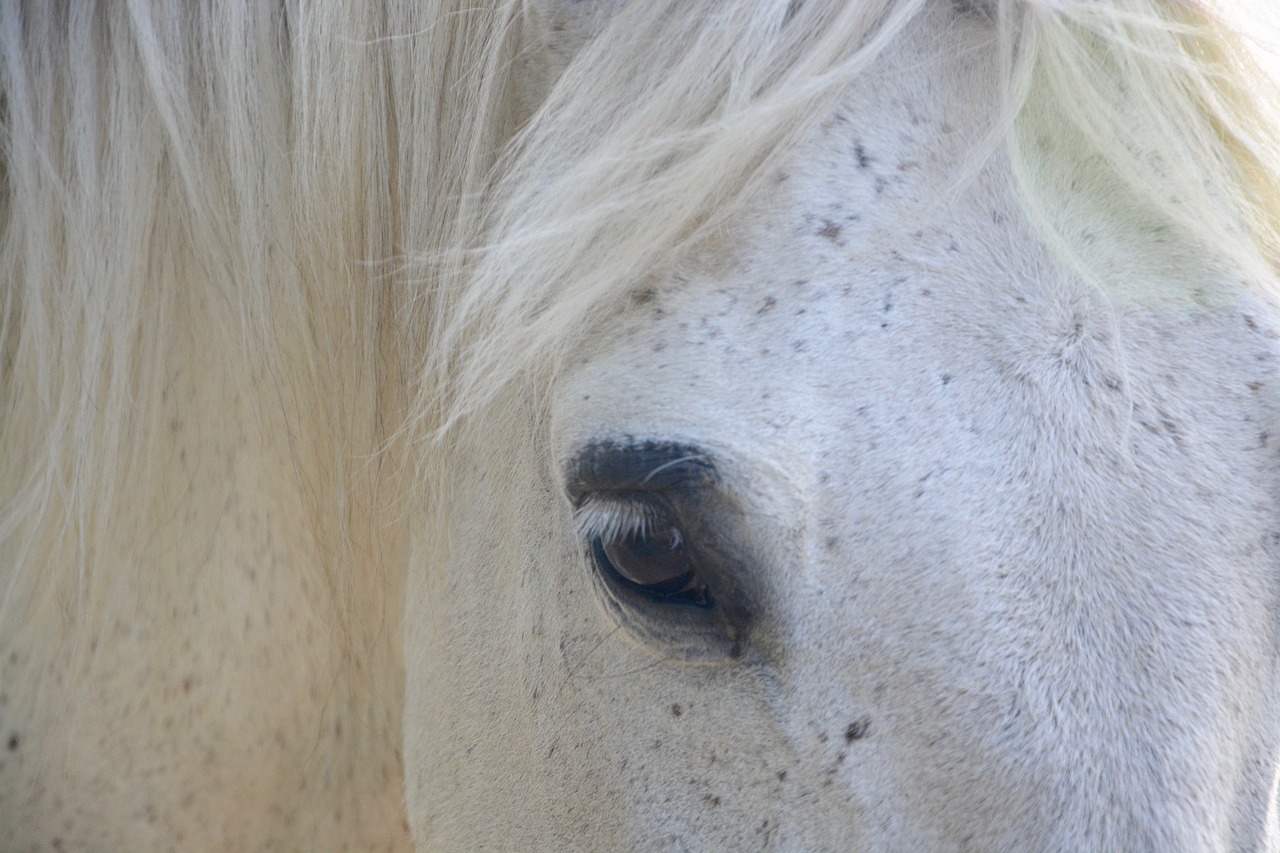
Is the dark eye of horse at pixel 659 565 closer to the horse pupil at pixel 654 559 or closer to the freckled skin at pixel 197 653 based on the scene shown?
the horse pupil at pixel 654 559

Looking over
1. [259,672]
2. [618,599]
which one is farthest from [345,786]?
[618,599]

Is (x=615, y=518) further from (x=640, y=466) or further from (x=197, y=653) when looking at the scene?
(x=197, y=653)

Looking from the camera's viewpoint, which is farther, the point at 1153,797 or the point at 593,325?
the point at 593,325

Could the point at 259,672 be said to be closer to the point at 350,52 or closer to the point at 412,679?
the point at 412,679

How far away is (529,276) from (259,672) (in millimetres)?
566

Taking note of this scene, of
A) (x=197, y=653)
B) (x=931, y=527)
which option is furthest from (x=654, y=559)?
(x=197, y=653)

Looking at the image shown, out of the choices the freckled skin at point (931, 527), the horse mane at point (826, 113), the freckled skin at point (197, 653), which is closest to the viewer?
the freckled skin at point (931, 527)

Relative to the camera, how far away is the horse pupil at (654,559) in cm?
70

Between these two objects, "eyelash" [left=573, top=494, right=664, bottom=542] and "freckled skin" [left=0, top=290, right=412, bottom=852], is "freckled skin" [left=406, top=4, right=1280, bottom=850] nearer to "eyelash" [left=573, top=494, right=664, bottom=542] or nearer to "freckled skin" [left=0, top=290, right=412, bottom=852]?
"eyelash" [left=573, top=494, right=664, bottom=542]

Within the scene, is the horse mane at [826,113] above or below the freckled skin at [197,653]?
above

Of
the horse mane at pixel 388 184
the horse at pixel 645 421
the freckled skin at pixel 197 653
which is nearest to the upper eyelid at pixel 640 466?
the horse at pixel 645 421

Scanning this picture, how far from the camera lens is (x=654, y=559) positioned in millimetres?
708

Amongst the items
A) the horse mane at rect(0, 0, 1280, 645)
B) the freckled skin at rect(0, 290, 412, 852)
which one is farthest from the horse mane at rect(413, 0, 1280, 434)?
the freckled skin at rect(0, 290, 412, 852)

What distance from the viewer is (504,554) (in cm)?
89
